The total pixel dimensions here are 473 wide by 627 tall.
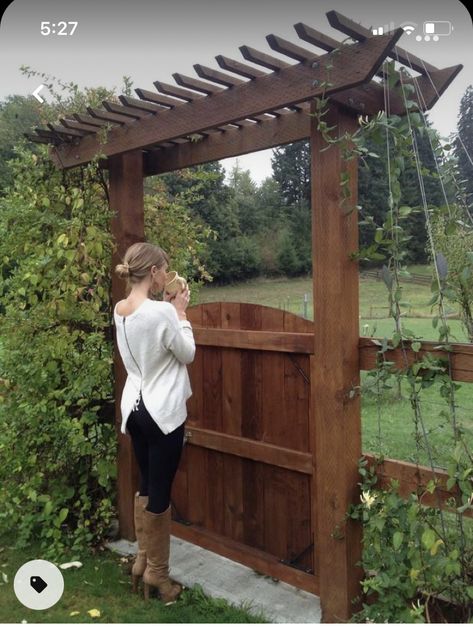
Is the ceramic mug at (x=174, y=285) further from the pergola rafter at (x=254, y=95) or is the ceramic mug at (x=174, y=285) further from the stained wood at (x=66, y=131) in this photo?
the stained wood at (x=66, y=131)

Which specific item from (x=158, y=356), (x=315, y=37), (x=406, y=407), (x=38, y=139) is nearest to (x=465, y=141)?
(x=315, y=37)

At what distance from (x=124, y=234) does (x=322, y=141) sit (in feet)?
4.48

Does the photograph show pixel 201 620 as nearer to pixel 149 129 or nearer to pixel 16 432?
pixel 16 432

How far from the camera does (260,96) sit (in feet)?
7.30

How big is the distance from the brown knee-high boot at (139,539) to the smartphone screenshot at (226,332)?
0.05 ft

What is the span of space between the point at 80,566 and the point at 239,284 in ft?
37.5

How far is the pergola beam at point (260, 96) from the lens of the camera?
1.89 metres

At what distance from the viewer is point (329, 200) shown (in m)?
2.24

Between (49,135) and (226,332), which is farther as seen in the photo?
(49,135)

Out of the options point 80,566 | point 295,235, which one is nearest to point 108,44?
point 80,566

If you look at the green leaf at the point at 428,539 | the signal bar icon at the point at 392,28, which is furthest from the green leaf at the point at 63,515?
the signal bar icon at the point at 392,28

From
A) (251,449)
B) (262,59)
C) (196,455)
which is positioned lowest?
(196,455)

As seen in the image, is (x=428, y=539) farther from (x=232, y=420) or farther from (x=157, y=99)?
(x=157, y=99)

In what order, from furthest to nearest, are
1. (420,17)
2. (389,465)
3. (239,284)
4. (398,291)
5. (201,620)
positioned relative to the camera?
(239,284) → (201,620) → (389,465) → (398,291) → (420,17)
